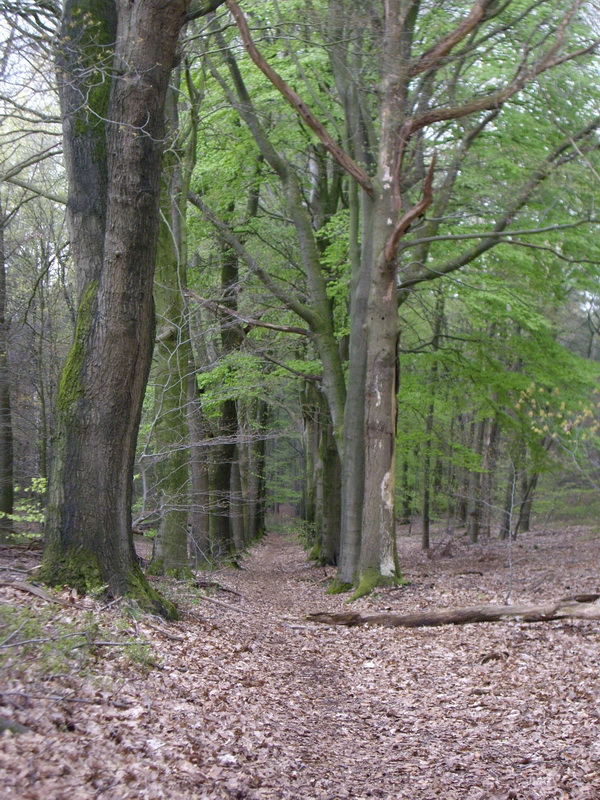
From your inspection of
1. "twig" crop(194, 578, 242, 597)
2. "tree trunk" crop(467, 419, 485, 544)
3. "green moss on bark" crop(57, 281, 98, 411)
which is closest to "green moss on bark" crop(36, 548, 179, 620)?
"green moss on bark" crop(57, 281, 98, 411)

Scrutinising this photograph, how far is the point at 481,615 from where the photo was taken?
8.51 metres

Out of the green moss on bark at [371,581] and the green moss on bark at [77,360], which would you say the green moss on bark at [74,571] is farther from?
the green moss on bark at [371,581]

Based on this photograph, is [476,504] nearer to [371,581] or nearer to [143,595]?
[371,581]

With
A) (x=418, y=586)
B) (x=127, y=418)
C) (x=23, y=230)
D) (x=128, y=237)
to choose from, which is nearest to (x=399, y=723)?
(x=127, y=418)

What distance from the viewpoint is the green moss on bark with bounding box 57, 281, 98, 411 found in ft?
21.1

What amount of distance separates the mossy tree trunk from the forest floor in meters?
0.64

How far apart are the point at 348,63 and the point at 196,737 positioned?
452 inches

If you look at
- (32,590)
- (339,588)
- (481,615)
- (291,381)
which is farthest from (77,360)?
(291,381)

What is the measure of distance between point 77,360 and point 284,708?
A: 3675 millimetres

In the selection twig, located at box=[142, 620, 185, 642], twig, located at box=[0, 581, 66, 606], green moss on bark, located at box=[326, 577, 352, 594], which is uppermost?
twig, located at box=[0, 581, 66, 606]

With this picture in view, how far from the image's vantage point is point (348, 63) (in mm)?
12164

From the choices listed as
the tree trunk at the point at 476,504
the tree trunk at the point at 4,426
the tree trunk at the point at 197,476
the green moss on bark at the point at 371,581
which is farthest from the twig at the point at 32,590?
the tree trunk at the point at 476,504

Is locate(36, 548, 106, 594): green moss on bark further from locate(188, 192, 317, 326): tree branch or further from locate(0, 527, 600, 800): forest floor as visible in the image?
locate(188, 192, 317, 326): tree branch

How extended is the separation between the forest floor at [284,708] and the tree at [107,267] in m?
0.67
